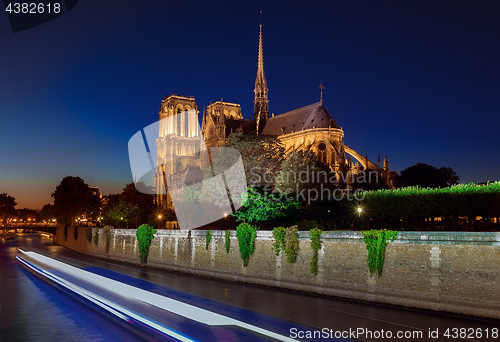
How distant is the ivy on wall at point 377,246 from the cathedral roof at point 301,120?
62862 mm

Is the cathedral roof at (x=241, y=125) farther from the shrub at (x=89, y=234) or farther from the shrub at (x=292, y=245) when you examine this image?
the shrub at (x=292, y=245)

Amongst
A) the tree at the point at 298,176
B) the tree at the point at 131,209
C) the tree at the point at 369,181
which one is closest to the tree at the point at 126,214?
the tree at the point at 131,209

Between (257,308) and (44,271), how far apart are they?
21136 mm

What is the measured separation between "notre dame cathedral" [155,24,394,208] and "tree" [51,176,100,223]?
1843 centimetres

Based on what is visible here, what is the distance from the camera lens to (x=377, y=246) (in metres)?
21.1

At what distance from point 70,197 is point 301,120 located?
158 feet

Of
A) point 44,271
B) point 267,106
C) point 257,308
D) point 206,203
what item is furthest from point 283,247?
point 267,106

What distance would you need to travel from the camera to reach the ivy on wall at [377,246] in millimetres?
20923

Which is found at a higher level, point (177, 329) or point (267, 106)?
point (267, 106)

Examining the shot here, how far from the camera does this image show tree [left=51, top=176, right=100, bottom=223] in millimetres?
89000

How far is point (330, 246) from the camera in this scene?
78.0ft

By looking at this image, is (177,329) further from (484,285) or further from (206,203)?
(206,203)

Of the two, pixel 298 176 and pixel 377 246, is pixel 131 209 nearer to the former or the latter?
pixel 298 176

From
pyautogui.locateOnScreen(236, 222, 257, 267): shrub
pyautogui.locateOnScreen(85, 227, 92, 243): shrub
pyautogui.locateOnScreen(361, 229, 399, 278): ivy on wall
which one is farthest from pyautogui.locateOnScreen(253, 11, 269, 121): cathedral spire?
pyautogui.locateOnScreen(361, 229, 399, 278): ivy on wall
